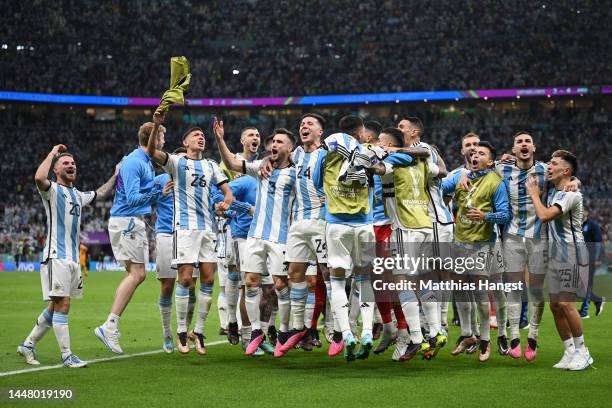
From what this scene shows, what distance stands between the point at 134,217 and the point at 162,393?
13.9 feet

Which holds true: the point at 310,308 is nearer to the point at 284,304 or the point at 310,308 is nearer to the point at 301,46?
the point at 284,304

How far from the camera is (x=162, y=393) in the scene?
7805 millimetres

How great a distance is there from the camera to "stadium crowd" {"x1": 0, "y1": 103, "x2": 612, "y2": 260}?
47.7 m

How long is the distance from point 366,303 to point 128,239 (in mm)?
3643

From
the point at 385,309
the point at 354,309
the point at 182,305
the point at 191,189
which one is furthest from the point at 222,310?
the point at 385,309

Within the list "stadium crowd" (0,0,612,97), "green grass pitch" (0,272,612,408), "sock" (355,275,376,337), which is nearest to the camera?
"green grass pitch" (0,272,612,408)

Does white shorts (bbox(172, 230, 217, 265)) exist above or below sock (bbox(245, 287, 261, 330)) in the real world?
above

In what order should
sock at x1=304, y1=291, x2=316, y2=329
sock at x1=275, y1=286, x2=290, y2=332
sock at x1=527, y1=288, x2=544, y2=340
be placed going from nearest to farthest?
sock at x1=527, y1=288, x2=544, y2=340
sock at x1=275, y1=286, x2=290, y2=332
sock at x1=304, y1=291, x2=316, y2=329

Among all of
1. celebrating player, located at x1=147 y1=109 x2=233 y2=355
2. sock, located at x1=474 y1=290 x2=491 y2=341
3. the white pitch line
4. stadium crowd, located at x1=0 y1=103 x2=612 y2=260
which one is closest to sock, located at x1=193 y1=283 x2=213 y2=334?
celebrating player, located at x1=147 y1=109 x2=233 y2=355

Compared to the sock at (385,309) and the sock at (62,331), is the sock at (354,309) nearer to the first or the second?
the sock at (385,309)

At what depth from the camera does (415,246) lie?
9945mm

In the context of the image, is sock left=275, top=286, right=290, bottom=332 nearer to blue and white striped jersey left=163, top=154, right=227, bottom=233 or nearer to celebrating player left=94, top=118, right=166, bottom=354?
blue and white striped jersey left=163, top=154, right=227, bottom=233

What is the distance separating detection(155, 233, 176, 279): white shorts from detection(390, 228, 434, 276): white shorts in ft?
9.54

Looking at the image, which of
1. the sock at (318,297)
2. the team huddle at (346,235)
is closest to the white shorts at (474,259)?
the team huddle at (346,235)
